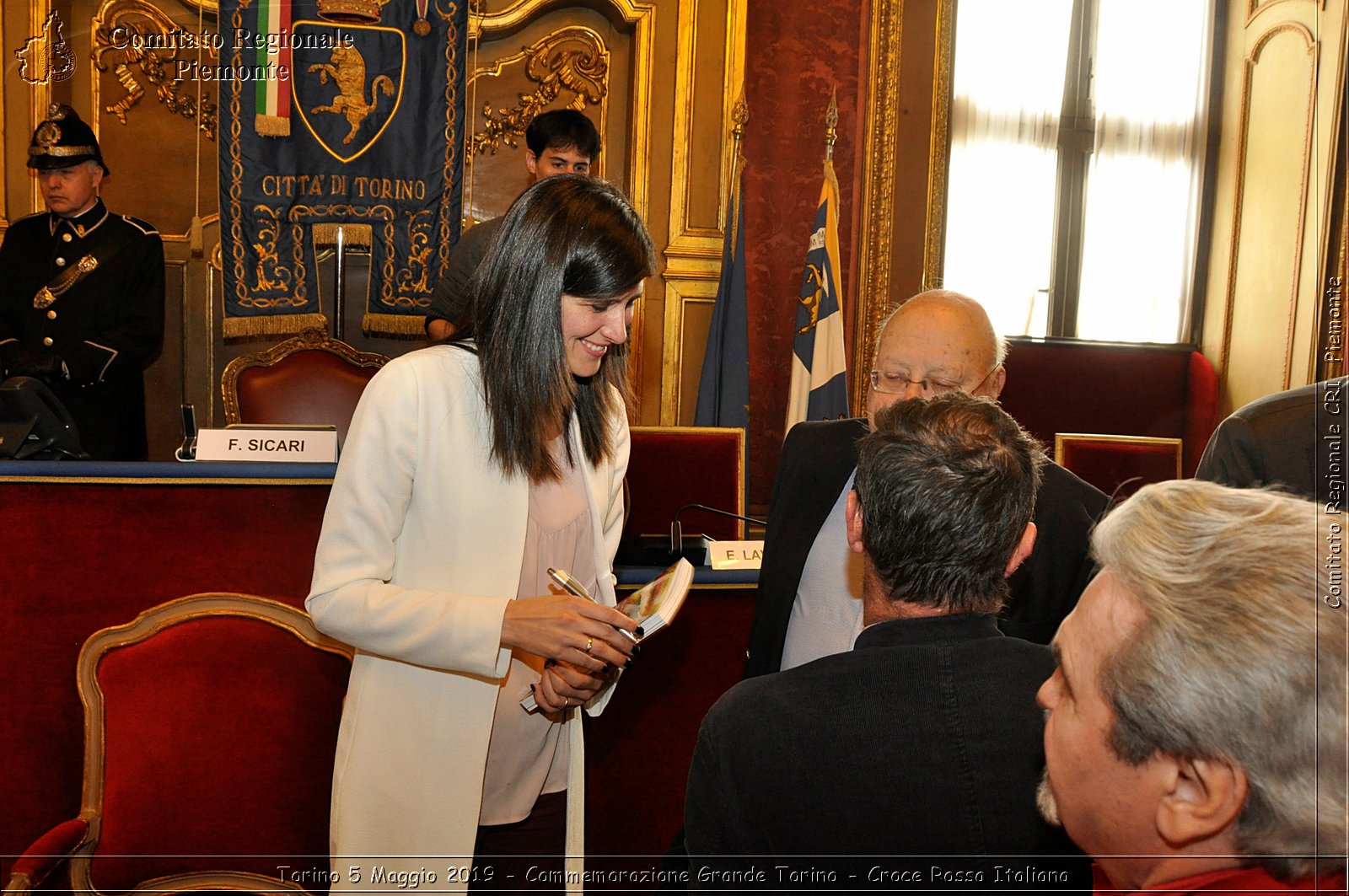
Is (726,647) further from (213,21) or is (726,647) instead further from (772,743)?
(213,21)

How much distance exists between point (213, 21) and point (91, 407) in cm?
235

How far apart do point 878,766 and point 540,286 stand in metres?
0.96

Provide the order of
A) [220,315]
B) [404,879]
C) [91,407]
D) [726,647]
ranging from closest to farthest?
[404,879]
[726,647]
[91,407]
[220,315]

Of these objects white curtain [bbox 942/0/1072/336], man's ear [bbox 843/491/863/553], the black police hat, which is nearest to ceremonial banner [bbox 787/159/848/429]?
white curtain [bbox 942/0/1072/336]

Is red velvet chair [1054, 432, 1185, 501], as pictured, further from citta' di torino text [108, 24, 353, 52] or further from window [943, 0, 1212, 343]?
citta' di torino text [108, 24, 353, 52]

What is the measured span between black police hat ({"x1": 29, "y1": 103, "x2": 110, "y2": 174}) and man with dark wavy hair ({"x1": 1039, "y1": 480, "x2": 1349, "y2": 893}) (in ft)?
16.6

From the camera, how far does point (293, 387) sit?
15.8 feet

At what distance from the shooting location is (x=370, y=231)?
5418 millimetres

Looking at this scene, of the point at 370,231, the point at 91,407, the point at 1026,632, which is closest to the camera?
the point at 1026,632

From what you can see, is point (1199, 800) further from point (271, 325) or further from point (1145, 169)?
point (1145, 169)

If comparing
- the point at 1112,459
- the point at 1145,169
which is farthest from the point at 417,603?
the point at 1145,169

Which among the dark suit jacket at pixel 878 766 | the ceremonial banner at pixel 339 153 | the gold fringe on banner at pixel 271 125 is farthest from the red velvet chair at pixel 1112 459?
the gold fringe on banner at pixel 271 125

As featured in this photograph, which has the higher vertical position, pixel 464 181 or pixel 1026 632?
pixel 464 181

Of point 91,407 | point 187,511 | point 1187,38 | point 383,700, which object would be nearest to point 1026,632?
point 383,700
